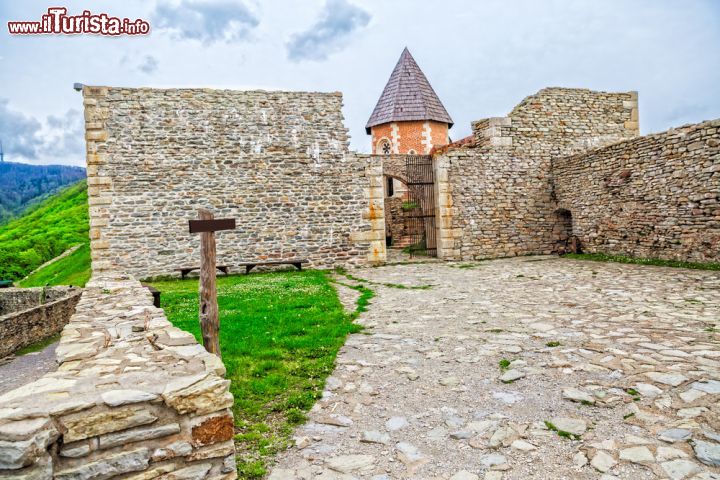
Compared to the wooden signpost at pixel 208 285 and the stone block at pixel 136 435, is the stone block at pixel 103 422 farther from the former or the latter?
the wooden signpost at pixel 208 285

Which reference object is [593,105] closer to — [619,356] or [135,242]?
[619,356]

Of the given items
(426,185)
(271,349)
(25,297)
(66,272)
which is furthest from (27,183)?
(271,349)

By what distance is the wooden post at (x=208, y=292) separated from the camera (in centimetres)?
473

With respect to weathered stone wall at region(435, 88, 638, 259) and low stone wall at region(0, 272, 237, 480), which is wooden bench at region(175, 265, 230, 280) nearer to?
weathered stone wall at region(435, 88, 638, 259)

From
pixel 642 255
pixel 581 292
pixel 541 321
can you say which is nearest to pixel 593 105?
pixel 642 255

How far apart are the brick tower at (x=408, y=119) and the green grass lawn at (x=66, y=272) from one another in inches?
715

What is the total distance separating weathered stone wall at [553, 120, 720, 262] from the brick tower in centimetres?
1172

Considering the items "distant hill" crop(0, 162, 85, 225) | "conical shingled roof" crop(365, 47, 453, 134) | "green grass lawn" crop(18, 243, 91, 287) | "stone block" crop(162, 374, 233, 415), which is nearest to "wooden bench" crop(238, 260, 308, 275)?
"stone block" crop(162, 374, 233, 415)

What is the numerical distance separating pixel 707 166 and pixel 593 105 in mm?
6845

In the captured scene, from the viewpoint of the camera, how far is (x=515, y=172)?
53.6 ft

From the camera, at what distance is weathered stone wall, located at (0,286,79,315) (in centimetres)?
2133

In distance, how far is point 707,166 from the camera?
10703mm

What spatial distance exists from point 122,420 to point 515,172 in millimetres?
15811

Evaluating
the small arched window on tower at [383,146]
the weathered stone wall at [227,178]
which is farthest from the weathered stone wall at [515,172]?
the small arched window on tower at [383,146]
